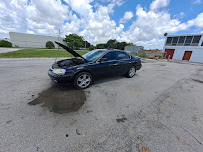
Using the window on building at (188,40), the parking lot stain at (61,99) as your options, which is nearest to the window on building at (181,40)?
the window on building at (188,40)

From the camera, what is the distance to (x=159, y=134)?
5.27 ft

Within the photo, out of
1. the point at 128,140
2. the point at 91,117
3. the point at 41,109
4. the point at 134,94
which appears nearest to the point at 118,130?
the point at 128,140

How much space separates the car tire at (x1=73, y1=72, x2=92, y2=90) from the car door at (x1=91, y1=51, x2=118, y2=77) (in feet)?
0.90

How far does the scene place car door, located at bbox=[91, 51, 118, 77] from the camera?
336 cm

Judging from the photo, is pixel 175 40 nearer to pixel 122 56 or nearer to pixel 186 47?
pixel 186 47

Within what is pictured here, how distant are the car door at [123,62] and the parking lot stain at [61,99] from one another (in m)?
2.10

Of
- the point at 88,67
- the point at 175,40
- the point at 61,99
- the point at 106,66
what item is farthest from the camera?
the point at 175,40

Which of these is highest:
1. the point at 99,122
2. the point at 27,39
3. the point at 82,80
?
the point at 27,39

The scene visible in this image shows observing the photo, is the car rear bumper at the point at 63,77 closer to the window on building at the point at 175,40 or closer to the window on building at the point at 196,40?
the window on building at the point at 196,40

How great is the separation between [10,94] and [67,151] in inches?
107

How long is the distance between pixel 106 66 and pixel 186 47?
23138mm

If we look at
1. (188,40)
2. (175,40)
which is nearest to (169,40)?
(175,40)

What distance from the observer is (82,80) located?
3.18 m

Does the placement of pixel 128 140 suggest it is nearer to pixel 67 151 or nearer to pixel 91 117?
pixel 91 117
